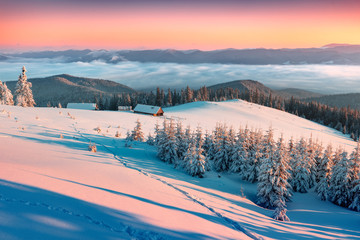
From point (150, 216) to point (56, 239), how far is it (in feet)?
10.5

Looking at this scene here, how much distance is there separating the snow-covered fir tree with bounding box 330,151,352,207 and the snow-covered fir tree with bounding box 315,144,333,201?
1.83 ft

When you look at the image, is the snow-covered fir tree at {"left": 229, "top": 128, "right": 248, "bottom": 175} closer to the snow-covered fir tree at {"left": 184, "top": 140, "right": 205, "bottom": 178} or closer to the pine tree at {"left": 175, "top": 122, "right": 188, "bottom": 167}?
the pine tree at {"left": 175, "top": 122, "right": 188, "bottom": 167}

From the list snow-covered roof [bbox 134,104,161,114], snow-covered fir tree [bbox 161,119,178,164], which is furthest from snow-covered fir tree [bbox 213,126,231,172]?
snow-covered roof [bbox 134,104,161,114]

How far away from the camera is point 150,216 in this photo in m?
7.66

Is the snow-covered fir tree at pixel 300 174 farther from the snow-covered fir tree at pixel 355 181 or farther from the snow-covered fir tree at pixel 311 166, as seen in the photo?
the snow-covered fir tree at pixel 355 181

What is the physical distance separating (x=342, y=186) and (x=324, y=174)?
5609 mm

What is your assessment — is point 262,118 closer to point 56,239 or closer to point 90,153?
point 90,153

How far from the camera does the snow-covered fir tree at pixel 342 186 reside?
1961 cm

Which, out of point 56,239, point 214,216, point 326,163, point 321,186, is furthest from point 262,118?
point 56,239

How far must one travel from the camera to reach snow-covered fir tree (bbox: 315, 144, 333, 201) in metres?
21.2

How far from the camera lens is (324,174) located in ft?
82.3

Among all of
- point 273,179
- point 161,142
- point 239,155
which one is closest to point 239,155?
point 239,155

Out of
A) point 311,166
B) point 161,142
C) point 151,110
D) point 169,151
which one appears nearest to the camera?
point 169,151

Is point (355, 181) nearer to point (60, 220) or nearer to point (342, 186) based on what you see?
point (342, 186)
